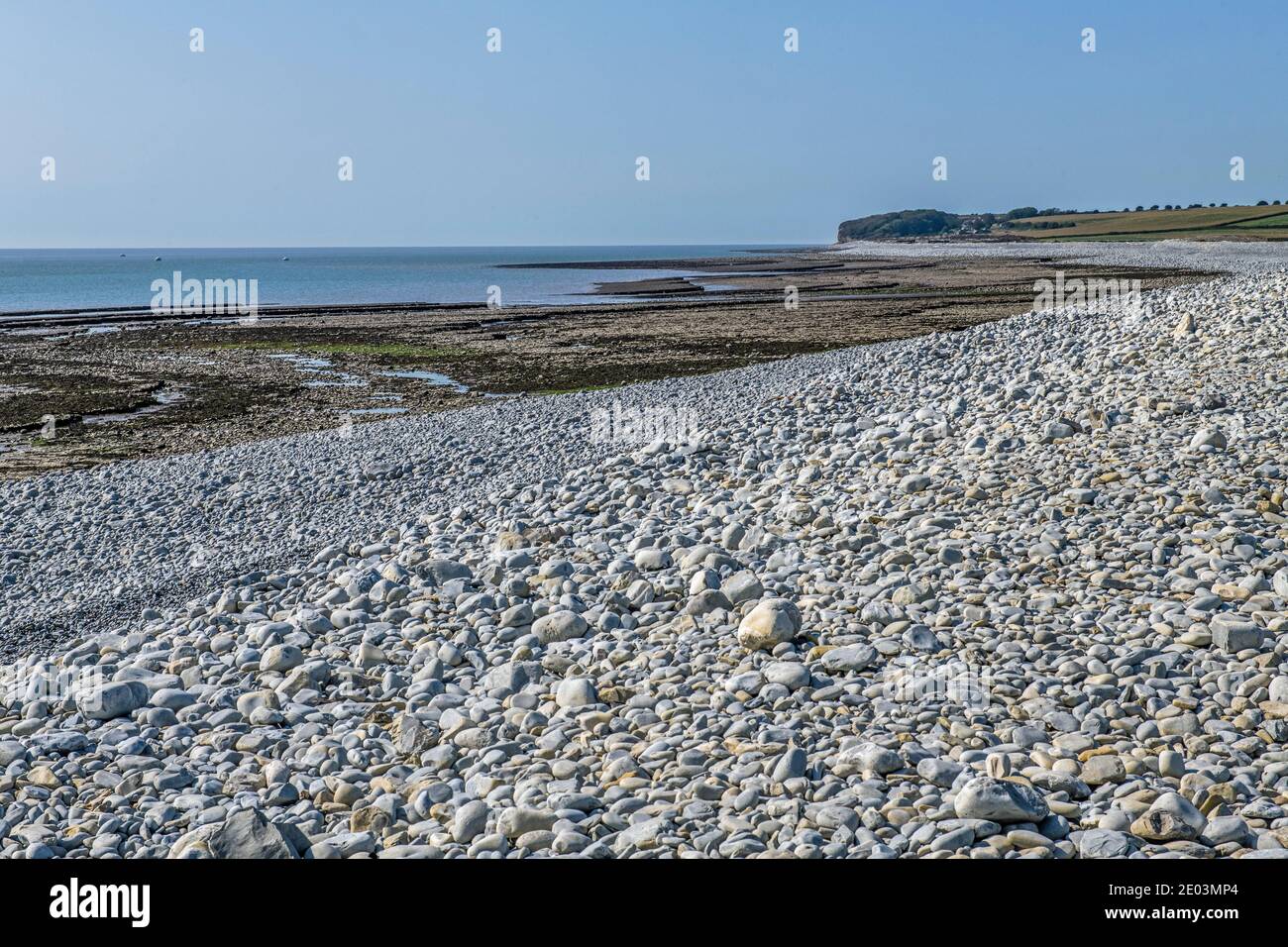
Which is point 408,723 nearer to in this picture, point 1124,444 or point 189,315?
point 1124,444

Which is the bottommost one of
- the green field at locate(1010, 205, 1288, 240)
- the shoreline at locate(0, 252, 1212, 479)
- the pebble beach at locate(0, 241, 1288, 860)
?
the pebble beach at locate(0, 241, 1288, 860)

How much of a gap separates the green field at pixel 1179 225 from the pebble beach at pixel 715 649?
352 feet

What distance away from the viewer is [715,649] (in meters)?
7.45

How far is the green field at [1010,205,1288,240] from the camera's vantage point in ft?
378

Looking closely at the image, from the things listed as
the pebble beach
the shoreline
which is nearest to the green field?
the shoreline

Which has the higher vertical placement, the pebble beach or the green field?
the green field

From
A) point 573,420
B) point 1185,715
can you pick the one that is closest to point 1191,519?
point 1185,715

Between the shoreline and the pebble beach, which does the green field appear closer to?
the shoreline

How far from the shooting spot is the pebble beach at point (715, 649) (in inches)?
211

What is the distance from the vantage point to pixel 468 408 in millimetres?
22297

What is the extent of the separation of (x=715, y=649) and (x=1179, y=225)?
151308 mm

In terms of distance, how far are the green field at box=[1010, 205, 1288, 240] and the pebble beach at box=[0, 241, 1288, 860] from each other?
10743 cm

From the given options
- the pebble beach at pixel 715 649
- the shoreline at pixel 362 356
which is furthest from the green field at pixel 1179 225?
the pebble beach at pixel 715 649

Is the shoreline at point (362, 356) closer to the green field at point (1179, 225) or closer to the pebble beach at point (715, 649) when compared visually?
the pebble beach at point (715, 649)
